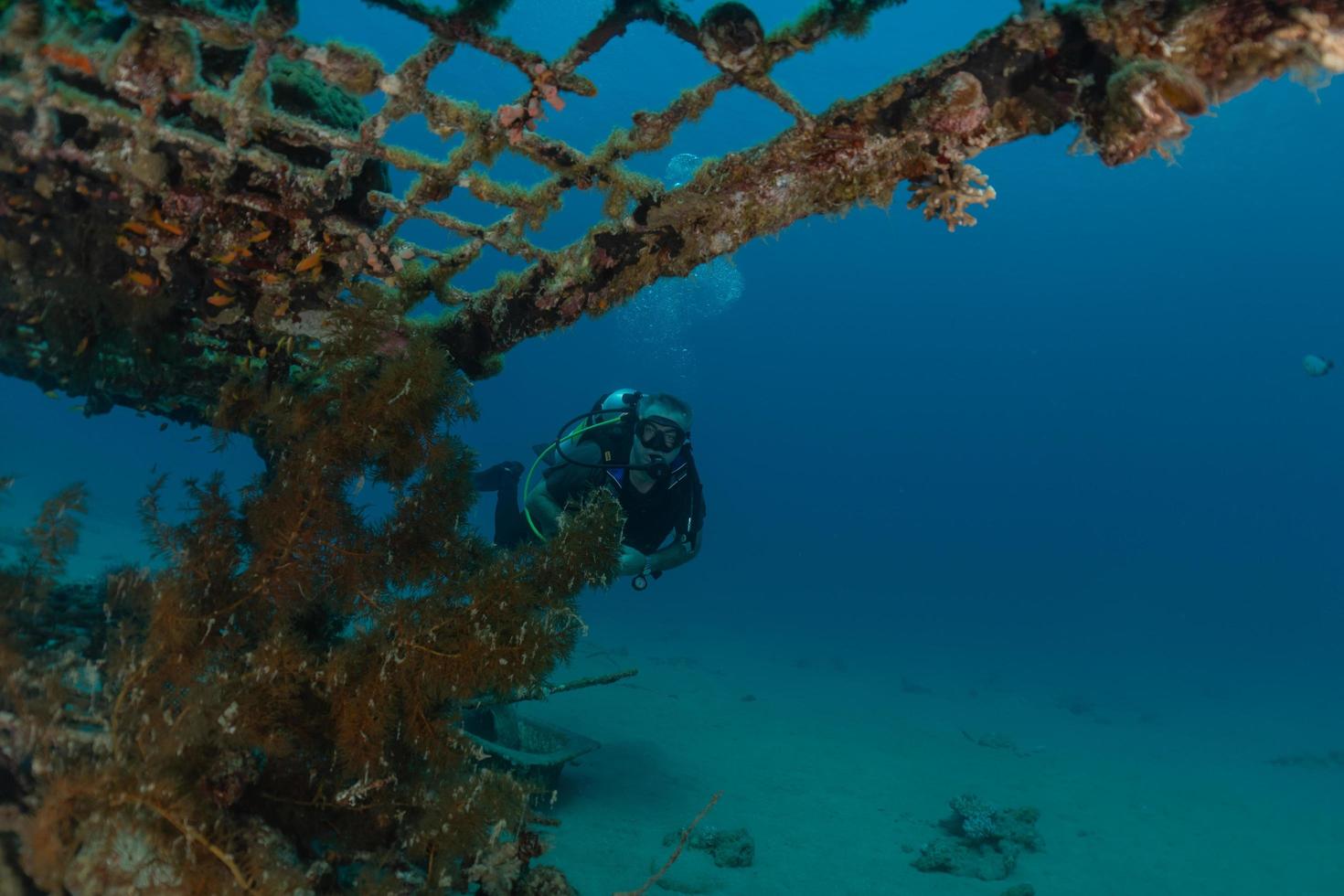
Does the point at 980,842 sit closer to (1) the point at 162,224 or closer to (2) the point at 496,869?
(2) the point at 496,869

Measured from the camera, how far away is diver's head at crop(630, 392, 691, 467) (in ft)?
24.2

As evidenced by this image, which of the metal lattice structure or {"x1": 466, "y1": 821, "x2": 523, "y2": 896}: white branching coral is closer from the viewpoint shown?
the metal lattice structure

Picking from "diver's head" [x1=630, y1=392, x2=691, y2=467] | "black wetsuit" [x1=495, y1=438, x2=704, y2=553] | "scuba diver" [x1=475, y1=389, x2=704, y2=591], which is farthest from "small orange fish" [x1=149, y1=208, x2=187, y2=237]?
"diver's head" [x1=630, y1=392, x2=691, y2=467]

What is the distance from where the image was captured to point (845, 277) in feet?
377

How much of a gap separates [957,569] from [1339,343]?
92.1m

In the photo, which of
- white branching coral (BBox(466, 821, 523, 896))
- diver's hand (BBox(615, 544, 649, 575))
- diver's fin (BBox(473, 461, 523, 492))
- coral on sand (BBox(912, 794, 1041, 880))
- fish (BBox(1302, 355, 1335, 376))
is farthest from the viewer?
fish (BBox(1302, 355, 1335, 376))

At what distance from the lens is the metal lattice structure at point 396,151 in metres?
2.45

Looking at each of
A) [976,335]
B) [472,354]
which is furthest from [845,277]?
[472,354]

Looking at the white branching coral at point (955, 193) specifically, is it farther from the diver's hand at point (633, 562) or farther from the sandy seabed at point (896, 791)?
the sandy seabed at point (896, 791)

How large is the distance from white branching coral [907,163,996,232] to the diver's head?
4.43 m

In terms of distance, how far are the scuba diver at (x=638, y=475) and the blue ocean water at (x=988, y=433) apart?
10.9 feet

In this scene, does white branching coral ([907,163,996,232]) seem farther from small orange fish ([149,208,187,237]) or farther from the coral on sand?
the coral on sand

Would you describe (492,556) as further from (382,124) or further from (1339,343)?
(1339,343)

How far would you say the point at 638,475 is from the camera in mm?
7594
